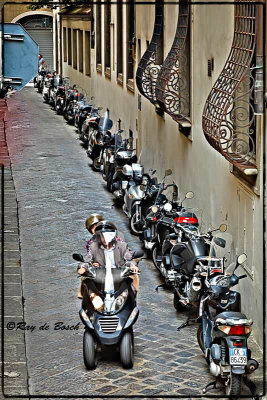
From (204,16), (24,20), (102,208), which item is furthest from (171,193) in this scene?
(24,20)

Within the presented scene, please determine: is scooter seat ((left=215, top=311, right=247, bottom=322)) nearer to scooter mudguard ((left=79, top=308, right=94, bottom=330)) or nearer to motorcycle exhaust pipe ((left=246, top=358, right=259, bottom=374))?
motorcycle exhaust pipe ((left=246, top=358, right=259, bottom=374))

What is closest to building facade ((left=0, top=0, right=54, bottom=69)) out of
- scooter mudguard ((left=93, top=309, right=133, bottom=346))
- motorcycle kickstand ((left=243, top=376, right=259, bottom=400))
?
scooter mudguard ((left=93, top=309, right=133, bottom=346))

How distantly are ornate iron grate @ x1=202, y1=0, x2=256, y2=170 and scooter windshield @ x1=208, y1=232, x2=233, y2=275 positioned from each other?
793 millimetres

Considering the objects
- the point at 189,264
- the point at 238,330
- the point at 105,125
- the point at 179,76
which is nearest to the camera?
the point at 238,330

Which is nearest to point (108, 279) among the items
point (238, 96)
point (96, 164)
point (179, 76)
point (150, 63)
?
point (238, 96)

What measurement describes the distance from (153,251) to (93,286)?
11.5 ft

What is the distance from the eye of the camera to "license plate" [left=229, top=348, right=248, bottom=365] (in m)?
7.74

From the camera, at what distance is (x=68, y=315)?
10562 mm

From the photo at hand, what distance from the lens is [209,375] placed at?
868 cm

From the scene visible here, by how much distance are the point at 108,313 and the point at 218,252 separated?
204 cm

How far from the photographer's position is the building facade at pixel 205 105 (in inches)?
363

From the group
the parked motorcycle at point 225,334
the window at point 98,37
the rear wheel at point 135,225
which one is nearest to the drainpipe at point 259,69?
the parked motorcycle at point 225,334

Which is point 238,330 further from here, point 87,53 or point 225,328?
point 87,53

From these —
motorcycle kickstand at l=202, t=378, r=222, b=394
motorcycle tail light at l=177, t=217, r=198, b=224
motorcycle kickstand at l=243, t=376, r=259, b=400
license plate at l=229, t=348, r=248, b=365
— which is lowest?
motorcycle kickstand at l=202, t=378, r=222, b=394
